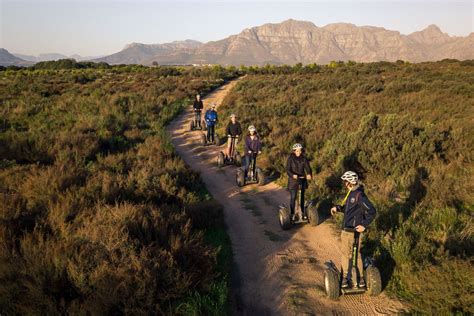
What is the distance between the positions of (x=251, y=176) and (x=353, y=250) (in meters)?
5.82

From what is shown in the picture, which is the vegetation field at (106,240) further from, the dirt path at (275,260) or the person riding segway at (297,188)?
the person riding segway at (297,188)

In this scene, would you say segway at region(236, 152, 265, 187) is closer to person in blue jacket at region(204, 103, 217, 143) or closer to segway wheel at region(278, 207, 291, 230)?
segway wheel at region(278, 207, 291, 230)

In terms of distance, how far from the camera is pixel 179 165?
10.4m

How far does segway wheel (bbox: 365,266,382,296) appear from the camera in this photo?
5.01m

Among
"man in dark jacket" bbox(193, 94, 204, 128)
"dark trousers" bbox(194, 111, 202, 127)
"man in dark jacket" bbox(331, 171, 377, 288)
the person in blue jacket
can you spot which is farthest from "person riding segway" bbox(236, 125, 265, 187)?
"dark trousers" bbox(194, 111, 202, 127)

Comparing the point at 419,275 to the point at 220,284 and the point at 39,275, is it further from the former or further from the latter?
the point at 39,275

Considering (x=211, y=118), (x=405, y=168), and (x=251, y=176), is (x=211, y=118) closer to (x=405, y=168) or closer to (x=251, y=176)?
(x=251, y=176)

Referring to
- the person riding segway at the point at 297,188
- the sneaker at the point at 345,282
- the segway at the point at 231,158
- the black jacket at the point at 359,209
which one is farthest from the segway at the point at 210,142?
the black jacket at the point at 359,209

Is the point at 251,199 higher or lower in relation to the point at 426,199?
lower

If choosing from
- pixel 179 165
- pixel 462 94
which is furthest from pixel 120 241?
pixel 462 94

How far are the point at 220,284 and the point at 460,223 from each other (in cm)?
535

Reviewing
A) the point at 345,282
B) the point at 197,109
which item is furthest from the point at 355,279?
the point at 197,109

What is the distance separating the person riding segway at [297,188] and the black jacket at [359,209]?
2.27 metres

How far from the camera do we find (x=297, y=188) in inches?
287
